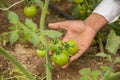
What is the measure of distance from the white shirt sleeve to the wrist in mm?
26

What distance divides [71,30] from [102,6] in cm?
26

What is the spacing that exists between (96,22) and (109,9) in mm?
124

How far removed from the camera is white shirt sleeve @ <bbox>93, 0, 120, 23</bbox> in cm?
190

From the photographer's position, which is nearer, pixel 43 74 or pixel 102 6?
pixel 43 74

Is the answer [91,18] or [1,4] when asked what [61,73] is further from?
[1,4]

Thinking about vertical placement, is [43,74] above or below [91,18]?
below

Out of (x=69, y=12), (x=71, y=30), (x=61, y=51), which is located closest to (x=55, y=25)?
(x=71, y=30)

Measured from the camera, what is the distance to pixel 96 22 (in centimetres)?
188

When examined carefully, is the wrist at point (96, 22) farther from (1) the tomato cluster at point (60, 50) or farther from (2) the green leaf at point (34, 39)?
(2) the green leaf at point (34, 39)

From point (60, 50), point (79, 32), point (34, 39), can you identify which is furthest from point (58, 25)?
point (34, 39)

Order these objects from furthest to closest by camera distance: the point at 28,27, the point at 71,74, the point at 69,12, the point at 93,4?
the point at 69,12
the point at 93,4
the point at 71,74
the point at 28,27

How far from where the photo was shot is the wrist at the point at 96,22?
1.86 metres

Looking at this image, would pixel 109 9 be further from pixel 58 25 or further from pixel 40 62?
pixel 40 62

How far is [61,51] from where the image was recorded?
4.49 feet
